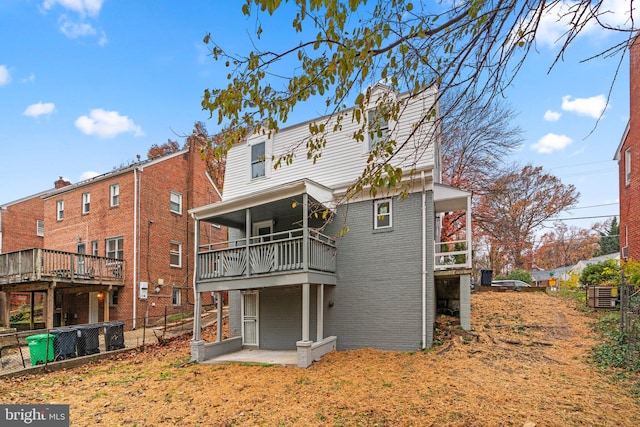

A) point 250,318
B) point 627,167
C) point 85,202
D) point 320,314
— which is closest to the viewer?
point 320,314

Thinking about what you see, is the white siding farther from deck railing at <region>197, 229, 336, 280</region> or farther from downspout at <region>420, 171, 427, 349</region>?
deck railing at <region>197, 229, 336, 280</region>

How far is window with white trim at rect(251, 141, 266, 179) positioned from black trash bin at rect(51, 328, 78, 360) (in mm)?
7613

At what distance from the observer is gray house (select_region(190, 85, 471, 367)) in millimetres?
10312

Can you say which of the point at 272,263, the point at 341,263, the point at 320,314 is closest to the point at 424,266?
the point at 341,263

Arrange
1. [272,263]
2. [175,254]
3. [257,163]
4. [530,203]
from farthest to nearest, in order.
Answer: [530,203] < [175,254] < [257,163] < [272,263]

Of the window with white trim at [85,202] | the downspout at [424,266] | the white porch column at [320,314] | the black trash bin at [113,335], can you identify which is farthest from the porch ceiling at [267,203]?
the window with white trim at [85,202]

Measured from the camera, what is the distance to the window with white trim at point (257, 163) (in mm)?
13969

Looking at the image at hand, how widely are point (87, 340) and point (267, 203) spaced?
23.5ft

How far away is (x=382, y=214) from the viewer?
11.2 m

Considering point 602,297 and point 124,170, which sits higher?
point 124,170

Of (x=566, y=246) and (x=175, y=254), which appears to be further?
(x=566, y=246)

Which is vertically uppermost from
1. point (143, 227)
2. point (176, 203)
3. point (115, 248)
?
point (176, 203)

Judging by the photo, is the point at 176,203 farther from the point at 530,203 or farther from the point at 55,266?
the point at 530,203

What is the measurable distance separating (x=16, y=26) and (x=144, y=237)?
32.9 feet
